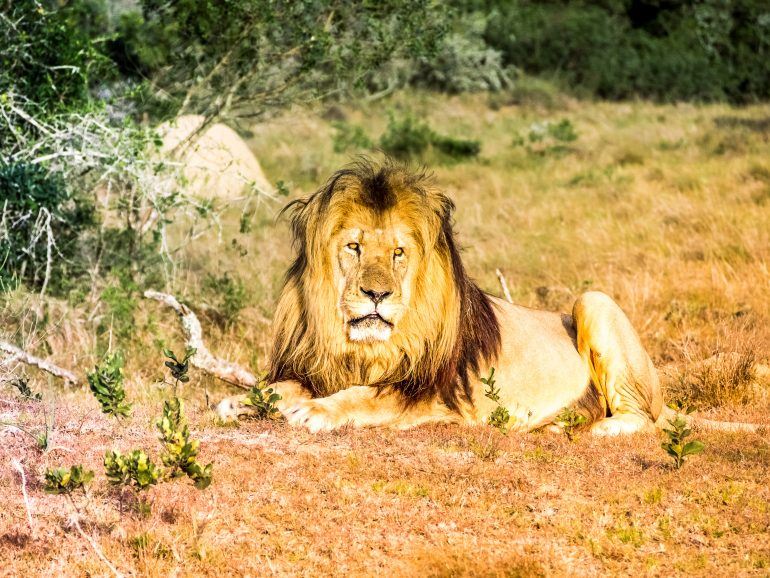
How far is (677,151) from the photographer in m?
17.5

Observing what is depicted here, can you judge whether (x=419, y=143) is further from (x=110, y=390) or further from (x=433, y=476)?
(x=433, y=476)

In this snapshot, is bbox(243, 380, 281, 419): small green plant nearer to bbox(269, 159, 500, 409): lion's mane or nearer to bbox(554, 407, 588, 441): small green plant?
bbox(269, 159, 500, 409): lion's mane

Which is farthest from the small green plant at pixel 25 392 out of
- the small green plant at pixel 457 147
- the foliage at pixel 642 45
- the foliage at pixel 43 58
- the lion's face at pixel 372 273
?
the foliage at pixel 642 45

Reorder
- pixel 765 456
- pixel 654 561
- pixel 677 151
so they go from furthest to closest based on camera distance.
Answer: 1. pixel 677 151
2. pixel 765 456
3. pixel 654 561

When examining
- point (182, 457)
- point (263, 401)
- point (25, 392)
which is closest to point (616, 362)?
point (263, 401)

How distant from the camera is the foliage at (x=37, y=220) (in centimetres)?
860

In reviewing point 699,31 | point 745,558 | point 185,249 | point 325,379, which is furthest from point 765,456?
point 699,31

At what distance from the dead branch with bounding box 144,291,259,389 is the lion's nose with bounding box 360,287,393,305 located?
158 cm

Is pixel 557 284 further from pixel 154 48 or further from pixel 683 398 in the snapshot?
pixel 154 48

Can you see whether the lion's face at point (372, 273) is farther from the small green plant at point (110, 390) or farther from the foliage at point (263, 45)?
the foliage at point (263, 45)

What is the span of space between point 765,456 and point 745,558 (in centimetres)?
140

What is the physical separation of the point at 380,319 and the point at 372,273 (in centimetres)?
26

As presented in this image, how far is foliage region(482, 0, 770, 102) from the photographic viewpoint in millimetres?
30938

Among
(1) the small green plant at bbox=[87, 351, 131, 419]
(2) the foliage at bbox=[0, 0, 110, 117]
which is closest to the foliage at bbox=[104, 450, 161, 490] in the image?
(1) the small green plant at bbox=[87, 351, 131, 419]
